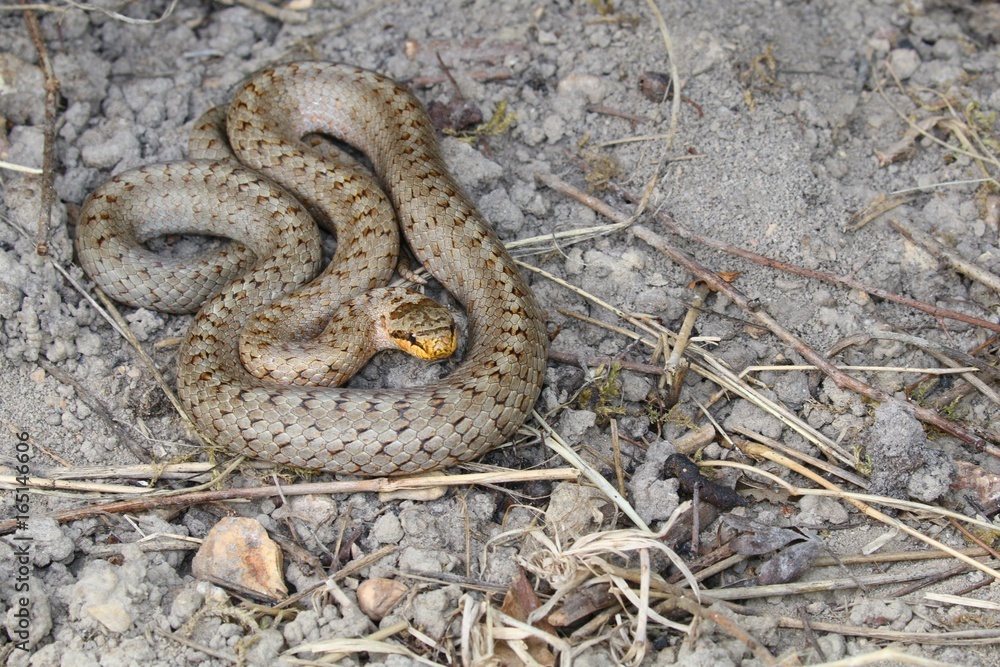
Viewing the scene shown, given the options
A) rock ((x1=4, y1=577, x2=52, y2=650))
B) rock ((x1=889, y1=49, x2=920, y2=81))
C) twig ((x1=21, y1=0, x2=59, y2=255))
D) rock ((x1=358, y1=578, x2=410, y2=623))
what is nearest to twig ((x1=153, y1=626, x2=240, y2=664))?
rock ((x1=4, y1=577, x2=52, y2=650))

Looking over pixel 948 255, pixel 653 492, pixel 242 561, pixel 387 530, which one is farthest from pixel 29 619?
pixel 948 255

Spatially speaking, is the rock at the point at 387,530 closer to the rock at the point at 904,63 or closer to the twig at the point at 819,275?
the twig at the point at 819,275

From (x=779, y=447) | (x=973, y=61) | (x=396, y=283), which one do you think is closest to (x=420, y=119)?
(x=396, y=283)

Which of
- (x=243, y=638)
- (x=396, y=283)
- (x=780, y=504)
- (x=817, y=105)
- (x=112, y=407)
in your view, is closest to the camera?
(x=243, y=638)

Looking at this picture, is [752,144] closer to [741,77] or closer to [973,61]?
[741,77]

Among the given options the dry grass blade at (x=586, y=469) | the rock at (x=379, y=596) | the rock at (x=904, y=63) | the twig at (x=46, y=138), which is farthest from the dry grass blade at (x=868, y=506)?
the twig at (x=46, y=138)

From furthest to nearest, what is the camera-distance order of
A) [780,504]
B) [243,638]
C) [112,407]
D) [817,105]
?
[817,105], [112,407], [780,504], [243,638]
